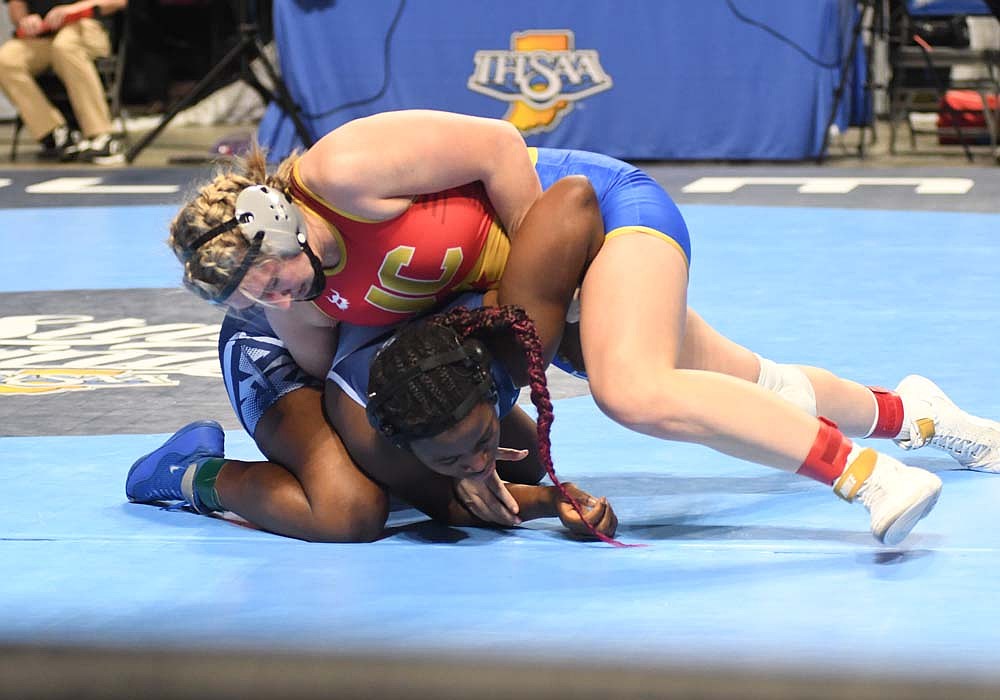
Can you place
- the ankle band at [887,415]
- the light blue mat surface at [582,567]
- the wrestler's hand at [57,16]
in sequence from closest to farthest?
the light blue mat surface at [582,567]
the ankle band at [887,415]
the wrestler's hand at [57,16]

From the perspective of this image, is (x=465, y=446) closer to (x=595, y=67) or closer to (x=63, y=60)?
(x=595, y=67)

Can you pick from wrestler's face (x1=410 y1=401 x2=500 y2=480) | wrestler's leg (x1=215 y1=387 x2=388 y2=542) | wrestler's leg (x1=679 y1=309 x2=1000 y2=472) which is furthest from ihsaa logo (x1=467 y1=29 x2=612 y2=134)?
wrestler's face (x1=410 y1=401 x2=500 y2=480)

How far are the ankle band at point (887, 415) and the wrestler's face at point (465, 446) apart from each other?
3.12 ft

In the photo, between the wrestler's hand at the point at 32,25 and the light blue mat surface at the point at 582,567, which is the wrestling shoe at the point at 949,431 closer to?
the light blue mat surface at the point at 582,567

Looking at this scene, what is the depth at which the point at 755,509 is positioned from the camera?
2.86m

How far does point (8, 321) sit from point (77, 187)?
12.5 feet

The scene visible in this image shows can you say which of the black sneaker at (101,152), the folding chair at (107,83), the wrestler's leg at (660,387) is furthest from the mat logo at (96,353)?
the folding chair at (107,83)

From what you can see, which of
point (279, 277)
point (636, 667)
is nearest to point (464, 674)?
point (636, 667)

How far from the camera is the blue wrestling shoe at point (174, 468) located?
9.53 feet

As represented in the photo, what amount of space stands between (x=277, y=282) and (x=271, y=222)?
11 cm

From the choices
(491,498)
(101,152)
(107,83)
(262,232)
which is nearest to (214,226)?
(262,232)

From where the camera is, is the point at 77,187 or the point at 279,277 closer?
the point at 279,277

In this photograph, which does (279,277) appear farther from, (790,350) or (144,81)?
(144,81)

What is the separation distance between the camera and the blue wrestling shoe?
2.90 metres
